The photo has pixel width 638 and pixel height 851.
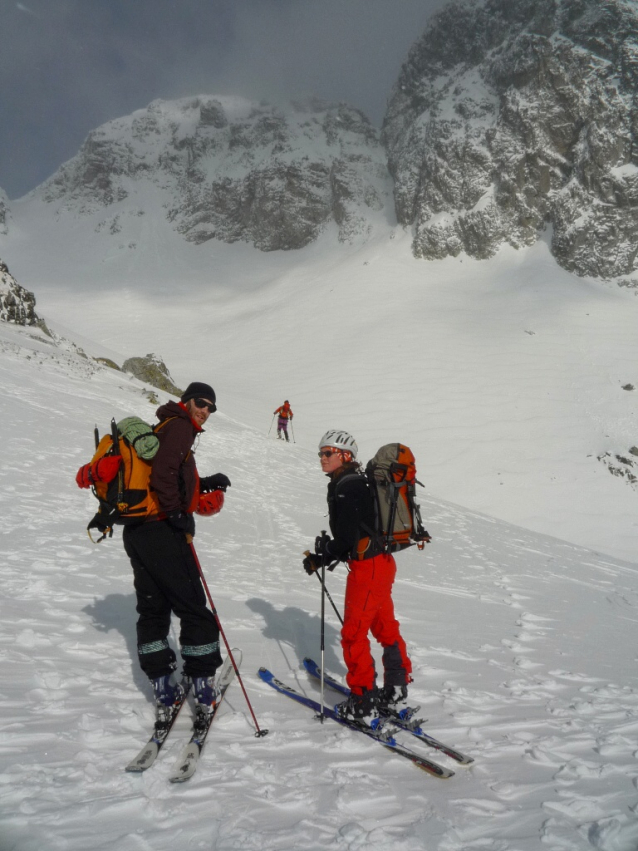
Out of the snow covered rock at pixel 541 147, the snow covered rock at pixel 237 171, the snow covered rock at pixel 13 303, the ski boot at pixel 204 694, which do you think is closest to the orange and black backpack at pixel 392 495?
the ski boot at pixel 204 694

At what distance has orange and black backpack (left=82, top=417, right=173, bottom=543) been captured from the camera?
129 inches

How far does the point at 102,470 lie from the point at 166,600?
105 centimetres

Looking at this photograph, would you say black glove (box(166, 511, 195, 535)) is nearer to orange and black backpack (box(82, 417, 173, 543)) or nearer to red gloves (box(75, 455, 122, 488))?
orange and black backpack (box(82, 417, 173, 543))

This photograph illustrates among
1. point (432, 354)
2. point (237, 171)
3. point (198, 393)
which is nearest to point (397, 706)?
point (198, 393)

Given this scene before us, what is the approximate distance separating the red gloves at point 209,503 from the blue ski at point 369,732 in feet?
5.43

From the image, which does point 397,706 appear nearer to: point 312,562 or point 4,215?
point 312,562

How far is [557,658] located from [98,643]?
468 centimetres

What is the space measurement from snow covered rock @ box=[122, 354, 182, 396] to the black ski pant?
2161 centimetres

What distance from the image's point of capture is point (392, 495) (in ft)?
12.6

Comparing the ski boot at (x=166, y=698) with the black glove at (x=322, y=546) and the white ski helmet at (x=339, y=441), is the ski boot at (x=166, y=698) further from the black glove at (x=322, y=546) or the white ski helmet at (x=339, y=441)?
the white ski helmet at (x=339, y=441)

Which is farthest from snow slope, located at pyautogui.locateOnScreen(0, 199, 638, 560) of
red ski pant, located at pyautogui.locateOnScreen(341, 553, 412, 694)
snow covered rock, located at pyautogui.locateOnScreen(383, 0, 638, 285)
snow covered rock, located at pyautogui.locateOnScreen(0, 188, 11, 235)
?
snow covered rock, located at pyautogui.locateOnScreen(0, 188, 11, 235)

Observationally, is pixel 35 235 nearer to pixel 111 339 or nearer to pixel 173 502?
pixel 111 339

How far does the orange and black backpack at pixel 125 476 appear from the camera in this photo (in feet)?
10.7

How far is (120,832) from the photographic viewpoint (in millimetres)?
2449
